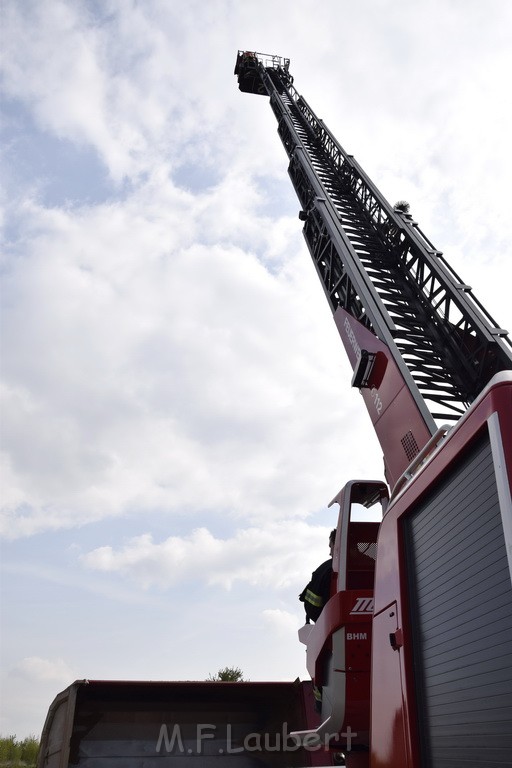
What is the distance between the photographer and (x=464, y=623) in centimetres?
259

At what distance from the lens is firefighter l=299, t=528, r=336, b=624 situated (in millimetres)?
4918

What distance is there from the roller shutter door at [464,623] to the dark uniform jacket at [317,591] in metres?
1.84

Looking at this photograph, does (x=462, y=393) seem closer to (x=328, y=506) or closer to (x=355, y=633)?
(x=328, y=506)

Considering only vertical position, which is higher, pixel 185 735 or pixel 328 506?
pixel 328 506

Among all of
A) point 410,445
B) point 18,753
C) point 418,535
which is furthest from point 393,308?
point 18,753

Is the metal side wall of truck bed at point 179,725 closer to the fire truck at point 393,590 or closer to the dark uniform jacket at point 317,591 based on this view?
the fire truck at point 393,590

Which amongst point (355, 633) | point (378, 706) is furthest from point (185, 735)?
point (378, 706)

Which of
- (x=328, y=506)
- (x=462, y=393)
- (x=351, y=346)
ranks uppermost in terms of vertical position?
(x=351, y=346)

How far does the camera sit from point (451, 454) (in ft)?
9.38

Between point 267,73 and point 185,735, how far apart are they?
1663 centimetres

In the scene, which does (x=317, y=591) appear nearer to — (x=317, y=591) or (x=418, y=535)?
(x=317, y=591)

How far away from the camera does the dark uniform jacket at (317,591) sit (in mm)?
4918

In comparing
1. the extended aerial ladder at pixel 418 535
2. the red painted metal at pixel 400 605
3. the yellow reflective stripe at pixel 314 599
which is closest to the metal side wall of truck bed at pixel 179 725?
the extended aerial ladder at pixel 418 535

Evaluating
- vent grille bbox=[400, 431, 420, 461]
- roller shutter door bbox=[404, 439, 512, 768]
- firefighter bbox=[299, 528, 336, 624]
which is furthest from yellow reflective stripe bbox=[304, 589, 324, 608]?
roller shutter door bbox=[404, 439, 512, 768]
